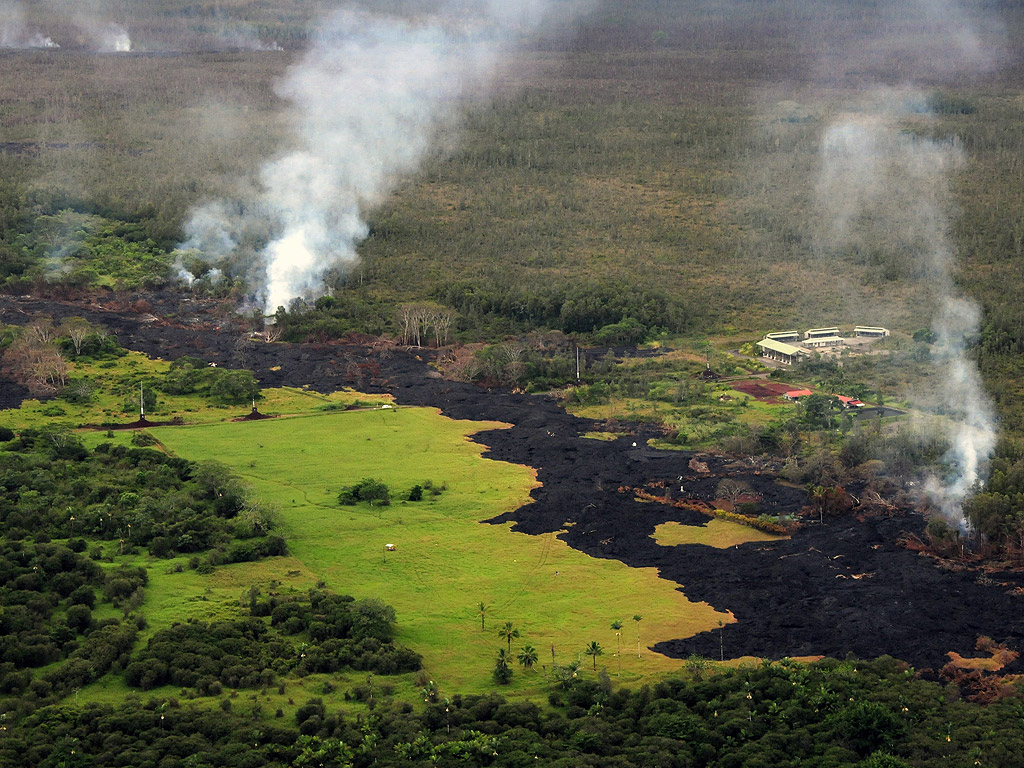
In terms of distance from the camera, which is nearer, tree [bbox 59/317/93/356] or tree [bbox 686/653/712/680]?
tree [bbox 686/653/712/680]

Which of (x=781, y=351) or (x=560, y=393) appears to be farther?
(x=781, y=351)

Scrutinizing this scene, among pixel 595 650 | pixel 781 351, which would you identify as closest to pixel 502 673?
pixel 595 650

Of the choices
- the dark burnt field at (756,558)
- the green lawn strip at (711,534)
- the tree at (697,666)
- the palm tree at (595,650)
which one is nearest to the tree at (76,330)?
the dark burnt field at (756,558)

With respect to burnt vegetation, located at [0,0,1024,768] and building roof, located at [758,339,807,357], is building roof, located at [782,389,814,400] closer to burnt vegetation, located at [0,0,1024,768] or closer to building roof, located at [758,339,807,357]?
burnt vegetation, located at [0,0,1024,768]

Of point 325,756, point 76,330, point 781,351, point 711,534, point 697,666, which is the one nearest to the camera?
point 325,756

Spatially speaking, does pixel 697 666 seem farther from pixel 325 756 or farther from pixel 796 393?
pixel 796 393

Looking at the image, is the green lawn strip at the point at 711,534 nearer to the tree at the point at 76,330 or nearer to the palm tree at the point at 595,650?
the palm tree at the point at 595,650

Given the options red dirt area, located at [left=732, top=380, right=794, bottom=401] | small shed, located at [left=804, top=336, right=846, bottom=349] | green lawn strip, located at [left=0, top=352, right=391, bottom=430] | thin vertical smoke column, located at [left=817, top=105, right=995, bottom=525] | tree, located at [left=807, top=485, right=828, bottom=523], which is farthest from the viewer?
small shed, located at [left=804, top=336, right=846, bottom=349]

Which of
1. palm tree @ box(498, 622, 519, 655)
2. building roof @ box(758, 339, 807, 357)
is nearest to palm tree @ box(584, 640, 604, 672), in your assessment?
palm tree @ box(498, 622, 519, 655)
